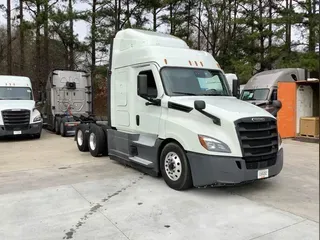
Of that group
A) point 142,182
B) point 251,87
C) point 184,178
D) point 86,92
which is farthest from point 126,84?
point 251,87

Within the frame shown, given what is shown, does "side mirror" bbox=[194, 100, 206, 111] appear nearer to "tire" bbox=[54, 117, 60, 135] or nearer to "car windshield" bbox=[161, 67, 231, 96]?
"car windshield" bbox=[161, 67, 231, 96]

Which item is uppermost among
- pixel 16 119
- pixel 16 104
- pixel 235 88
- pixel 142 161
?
pixel 235 88

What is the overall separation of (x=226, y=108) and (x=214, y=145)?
68cm

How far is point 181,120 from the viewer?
5.52 metres

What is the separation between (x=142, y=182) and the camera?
6176 millimetres

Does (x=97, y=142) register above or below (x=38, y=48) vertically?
below

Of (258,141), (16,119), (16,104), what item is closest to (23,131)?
(16,119)

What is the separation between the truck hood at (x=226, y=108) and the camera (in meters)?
5.07

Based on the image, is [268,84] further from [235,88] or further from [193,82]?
[193,82]

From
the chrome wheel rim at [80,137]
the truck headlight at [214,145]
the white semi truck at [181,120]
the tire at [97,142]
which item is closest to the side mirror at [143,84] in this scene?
the white semi truck at [181,120]

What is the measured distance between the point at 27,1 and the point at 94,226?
20.4 meters

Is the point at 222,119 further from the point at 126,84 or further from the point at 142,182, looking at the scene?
the point at 126,84

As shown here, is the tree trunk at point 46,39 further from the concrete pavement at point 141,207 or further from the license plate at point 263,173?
the license plate at point 263,173

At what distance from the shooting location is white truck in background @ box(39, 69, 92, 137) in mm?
14914
